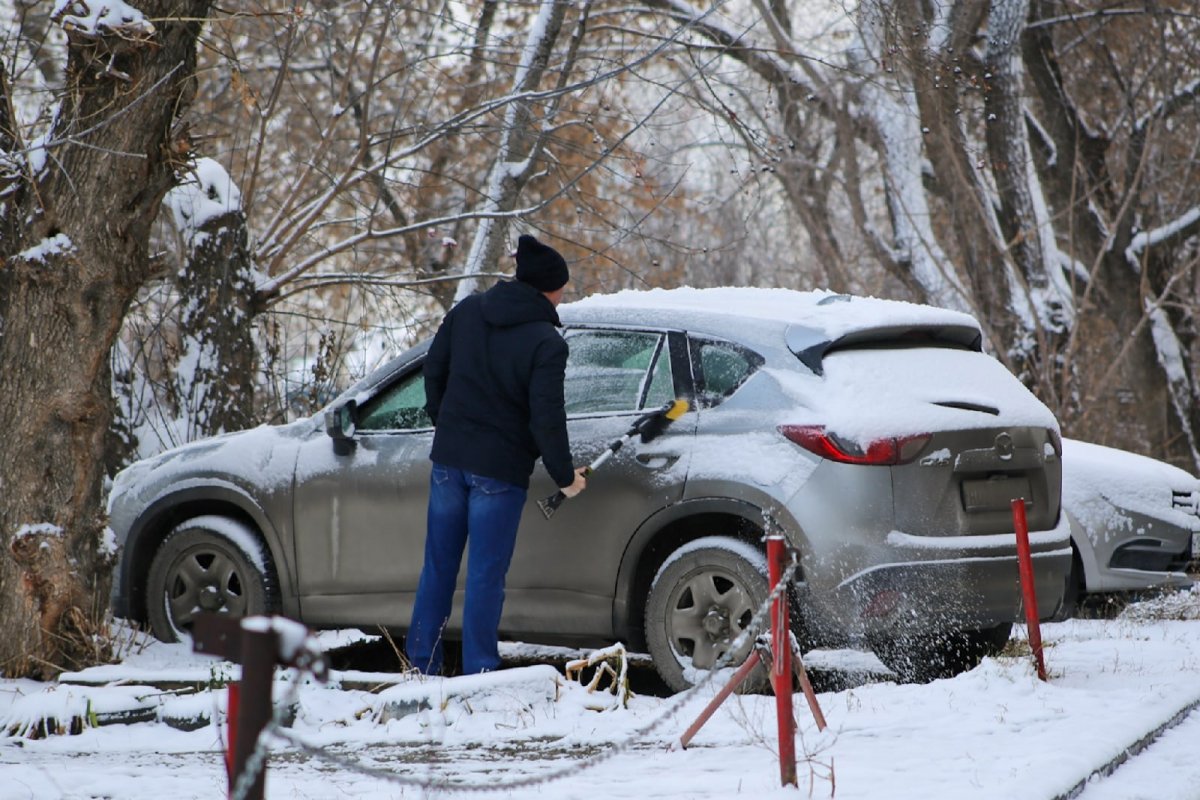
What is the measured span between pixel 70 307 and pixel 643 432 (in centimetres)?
282

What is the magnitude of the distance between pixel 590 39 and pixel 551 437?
1170 cm

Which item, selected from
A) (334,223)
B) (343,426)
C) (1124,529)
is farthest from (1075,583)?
(334,223)

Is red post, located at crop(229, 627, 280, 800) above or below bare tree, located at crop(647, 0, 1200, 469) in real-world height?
below

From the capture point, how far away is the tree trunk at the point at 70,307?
715cm

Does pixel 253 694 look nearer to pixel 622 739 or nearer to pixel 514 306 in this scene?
pixel 622 739

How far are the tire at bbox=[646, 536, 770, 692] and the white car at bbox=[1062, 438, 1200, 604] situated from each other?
349cm

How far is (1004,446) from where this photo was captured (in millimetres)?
6598

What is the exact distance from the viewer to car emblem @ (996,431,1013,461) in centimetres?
657

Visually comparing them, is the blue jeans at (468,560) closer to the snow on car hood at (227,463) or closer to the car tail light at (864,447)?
the snow on car hood at (227,463)

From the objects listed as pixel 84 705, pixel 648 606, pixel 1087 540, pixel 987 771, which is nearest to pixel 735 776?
pixel 987 771

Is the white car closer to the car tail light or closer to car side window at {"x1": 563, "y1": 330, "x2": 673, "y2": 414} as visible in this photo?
the car tail light

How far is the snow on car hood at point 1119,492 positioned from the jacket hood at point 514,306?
4.01 metres

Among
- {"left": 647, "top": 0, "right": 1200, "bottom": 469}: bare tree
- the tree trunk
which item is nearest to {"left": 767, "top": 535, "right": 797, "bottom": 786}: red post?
the tree trunk

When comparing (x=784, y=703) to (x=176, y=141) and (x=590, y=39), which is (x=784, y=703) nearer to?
(x=176, y=141)
